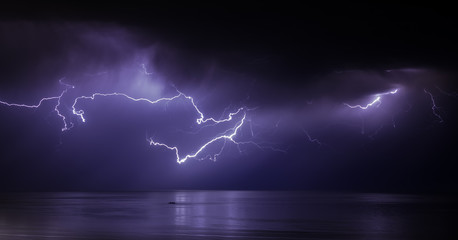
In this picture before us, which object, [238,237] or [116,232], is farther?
[116,232]

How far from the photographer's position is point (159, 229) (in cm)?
1168

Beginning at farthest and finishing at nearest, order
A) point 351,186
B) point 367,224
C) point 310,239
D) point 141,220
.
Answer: point 351,186 < point 141,220 < point 367,224 < point 310,239

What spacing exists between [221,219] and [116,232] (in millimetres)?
3823

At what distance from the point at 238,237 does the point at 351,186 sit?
4345 cm

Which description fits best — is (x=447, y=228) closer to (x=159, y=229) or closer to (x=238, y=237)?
(x=238, y=237)

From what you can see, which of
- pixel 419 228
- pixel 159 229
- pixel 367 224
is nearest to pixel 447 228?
pixel 419 228

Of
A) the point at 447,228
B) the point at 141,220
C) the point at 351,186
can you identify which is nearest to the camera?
the point at 447,228

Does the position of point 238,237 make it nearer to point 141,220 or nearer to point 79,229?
point 79,229

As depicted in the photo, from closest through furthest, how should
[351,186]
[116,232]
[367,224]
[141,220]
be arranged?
[116,232] → [367,224] → [141,220] → [351,186]

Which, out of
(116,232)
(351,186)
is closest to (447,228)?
(116,232)

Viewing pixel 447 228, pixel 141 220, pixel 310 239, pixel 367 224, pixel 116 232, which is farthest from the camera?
pixel 141 220

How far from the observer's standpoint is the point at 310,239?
9.98 m

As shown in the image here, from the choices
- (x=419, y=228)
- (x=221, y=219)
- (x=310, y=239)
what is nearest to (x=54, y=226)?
(x=221, y=219)

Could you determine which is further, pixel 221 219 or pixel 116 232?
pixel 221 219
